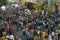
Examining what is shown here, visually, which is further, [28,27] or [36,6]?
[36,6]

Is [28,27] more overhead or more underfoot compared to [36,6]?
more overhead

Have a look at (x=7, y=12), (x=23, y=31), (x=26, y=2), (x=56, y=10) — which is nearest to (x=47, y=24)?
(x=23, y=31)

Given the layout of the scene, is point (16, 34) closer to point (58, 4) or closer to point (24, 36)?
point (24, 36)

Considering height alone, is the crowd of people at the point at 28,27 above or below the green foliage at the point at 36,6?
above

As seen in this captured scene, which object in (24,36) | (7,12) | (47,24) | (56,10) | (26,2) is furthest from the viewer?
(26,2)

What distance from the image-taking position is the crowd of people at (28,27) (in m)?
15.8

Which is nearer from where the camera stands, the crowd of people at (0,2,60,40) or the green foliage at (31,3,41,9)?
the crowd of people at (0,2,60,40)

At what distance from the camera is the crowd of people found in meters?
15.8

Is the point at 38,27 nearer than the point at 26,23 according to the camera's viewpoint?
Yes

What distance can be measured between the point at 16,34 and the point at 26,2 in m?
11.4

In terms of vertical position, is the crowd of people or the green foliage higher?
the crowd of people

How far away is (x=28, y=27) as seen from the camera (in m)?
17.0

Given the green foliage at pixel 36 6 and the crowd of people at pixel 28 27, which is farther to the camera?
the green foliage at pixel 36 6

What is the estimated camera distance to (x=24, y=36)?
15.9m
